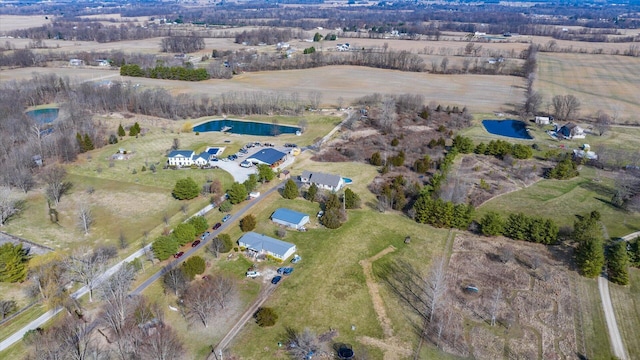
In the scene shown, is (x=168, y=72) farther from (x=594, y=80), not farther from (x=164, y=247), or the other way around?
(x=594, y=80)

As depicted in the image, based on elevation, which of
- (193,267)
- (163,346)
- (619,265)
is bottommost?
(163,346)

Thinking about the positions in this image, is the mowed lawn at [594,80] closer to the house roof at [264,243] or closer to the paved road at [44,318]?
the house roof at [264,243]

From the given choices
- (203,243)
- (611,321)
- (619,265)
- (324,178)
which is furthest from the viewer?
(324,178)

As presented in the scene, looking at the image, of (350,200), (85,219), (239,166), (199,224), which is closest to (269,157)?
(239,166)

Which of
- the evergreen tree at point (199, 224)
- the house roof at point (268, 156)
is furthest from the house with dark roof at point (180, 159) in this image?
the evergreen tree at point (199, 224)

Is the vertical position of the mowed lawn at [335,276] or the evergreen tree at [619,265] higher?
the evergreen tree at [619,265]
